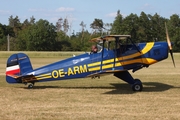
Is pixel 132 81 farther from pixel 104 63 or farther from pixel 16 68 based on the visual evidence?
pixel 16 68

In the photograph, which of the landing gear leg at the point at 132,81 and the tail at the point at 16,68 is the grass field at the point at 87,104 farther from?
the tail at the point at 16,68

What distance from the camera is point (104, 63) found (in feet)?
40.5

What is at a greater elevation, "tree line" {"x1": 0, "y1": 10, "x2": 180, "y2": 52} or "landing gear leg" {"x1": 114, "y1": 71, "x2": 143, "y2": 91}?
"tree line" {"x1": 0, "y1": 10, "x2": 180, "y2": 52}

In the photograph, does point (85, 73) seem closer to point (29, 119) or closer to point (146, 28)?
point (29, 119)

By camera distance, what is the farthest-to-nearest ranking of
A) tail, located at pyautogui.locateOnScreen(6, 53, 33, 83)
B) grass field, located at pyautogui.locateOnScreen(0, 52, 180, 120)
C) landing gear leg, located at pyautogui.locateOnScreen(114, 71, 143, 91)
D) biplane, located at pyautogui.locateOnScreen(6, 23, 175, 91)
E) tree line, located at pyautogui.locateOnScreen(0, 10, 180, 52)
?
1. tree line, located at pyautogui.locateOnScreen(0, 10, 180, 52)
2. tail, located at pyautogui.locateOnScreen(6, 53, 33, 83)
3. biplane, located at pyautogui.locateOnScreen(6, 23, 175, 91)
4. landing gear leg, located at pyautogui.locateOnScreen(114, 71, 143, 91)
5. grass field, located at pyautogui.locateOnScreen(0, 52, 180, 120)

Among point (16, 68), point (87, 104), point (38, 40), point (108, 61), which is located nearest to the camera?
point (87, 104)

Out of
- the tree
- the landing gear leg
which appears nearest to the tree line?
the tree

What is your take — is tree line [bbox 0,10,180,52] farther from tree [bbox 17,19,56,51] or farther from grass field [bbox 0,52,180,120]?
grass field [bbox 0,52,180,120]

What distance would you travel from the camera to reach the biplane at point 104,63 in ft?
40.0

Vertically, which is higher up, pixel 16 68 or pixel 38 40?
pixel 38 40

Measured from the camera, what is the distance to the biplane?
12.2 meters

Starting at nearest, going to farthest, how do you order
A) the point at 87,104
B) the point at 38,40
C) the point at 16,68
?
the point at 87,104 → the point at 16,68 → the point at 38,40

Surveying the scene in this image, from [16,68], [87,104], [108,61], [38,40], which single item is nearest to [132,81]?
[108,61]

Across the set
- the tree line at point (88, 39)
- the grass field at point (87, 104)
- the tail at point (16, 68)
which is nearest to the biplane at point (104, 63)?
the tail at point (16, 68)
